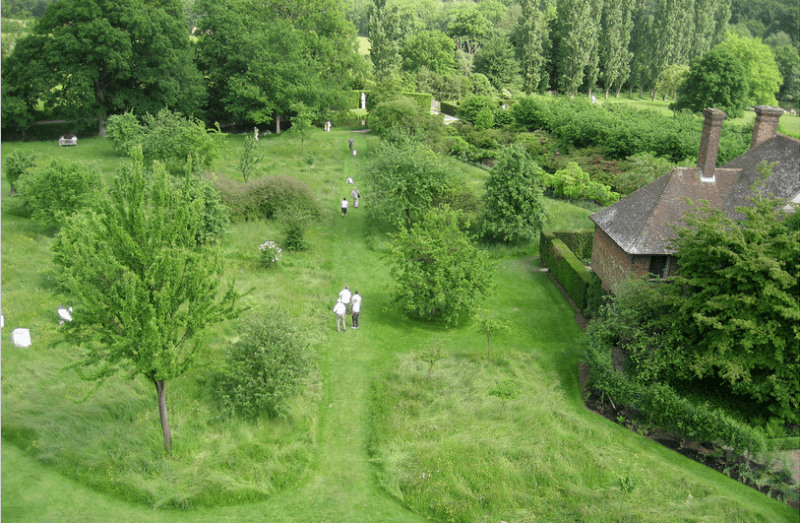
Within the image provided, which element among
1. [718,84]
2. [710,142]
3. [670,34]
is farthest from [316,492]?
[670,34]

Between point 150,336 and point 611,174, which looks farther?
point 611,174

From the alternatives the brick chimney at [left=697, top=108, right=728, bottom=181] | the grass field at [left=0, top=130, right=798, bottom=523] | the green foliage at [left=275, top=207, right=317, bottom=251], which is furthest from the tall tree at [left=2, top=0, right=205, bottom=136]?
the brick chimney at [left=697, top=108, right=728, bottom=181]

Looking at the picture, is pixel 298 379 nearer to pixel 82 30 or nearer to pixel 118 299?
pixel 118 299

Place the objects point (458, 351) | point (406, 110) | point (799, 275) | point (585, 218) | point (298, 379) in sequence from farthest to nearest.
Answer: point (406, 110) → point (585, 218) → point (458, 351) → point (298, 379) → point (799, 275)

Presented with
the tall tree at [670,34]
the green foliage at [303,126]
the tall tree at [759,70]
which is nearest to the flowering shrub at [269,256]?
the green foliage at [303,126]

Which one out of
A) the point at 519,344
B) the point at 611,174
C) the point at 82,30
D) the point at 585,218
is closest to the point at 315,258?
the point at 519,344

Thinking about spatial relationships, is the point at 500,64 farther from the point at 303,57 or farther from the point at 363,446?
the point at 363,446

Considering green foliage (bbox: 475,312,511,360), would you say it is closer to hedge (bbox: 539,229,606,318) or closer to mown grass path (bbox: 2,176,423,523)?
mown grass path (bbox: 2,176,423,523)
